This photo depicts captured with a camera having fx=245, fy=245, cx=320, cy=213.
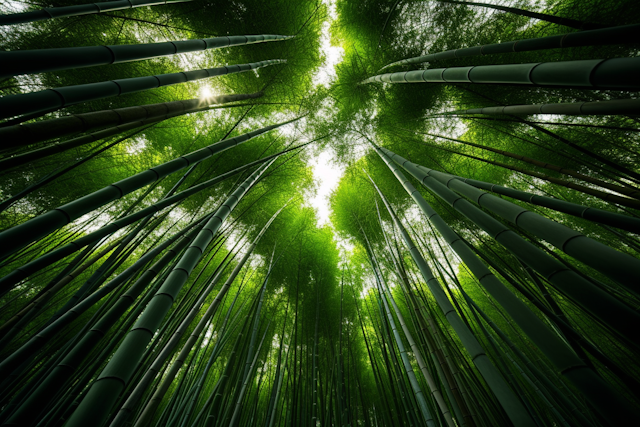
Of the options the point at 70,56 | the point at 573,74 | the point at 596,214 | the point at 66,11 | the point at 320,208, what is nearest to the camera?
the point at 573,74

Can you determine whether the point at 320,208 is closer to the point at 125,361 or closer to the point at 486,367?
the point at 486,367

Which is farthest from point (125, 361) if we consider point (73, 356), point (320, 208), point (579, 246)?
point (320, 208)

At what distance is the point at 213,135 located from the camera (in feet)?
10.9

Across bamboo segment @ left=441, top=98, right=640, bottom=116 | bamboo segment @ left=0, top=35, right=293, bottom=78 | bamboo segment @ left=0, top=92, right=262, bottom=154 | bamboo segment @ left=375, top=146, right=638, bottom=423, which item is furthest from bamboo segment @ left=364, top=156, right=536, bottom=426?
bamboo segment @ left=0, top=35, right=293, bottom=78

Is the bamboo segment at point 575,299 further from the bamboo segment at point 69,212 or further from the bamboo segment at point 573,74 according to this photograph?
the bamboo segment at point 69,212

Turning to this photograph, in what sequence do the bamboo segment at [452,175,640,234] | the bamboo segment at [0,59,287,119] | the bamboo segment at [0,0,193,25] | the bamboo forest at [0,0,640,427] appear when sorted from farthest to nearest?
the bamboo segment at [0,0,193,25] < the bamboo segment at [452,175,640,234] < the bamboo forest at [0,0,640,427] < the bamboo segment at [0,59,287,119]

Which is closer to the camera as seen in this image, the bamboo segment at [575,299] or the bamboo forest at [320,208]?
the bamboo segment at [575,299]

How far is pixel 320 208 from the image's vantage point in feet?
14.6

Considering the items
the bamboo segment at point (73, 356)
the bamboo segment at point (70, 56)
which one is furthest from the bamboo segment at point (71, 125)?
the bamboo segment at point (73, 356)

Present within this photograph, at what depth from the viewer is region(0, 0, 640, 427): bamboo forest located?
0.86m

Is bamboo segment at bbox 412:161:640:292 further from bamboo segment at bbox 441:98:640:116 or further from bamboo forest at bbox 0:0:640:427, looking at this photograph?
bamboo segment at bbox 441:98:640:116

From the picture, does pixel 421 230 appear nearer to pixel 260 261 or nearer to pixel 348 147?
pixel 348 147

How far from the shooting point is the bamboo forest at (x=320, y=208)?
856 millimetres

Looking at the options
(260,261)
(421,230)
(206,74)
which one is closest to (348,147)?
(421,230)
